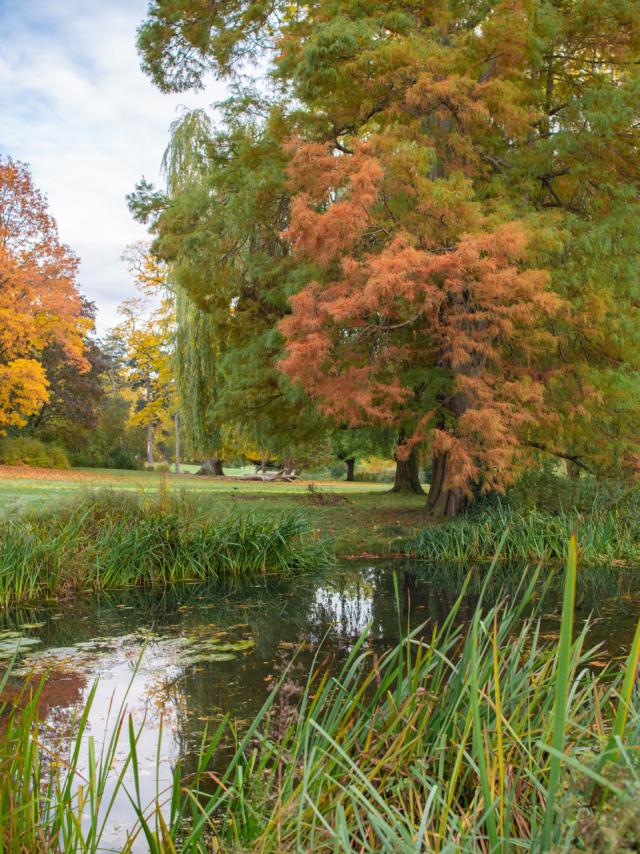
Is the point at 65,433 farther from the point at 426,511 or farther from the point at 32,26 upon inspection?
the point at 32,26

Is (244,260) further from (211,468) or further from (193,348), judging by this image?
(211,468)

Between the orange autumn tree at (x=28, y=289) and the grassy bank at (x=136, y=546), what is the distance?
1435 centimetres

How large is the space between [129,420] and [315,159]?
2587 cm

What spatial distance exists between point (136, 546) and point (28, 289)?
16296 millimetres

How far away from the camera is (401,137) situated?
33.0 ft

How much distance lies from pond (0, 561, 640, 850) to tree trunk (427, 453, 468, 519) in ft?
7.91

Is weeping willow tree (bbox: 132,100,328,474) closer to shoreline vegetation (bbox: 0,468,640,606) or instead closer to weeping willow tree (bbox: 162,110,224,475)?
shoreline vegetation (bbox: 0,468,640,606)

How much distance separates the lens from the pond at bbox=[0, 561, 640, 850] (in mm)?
4441

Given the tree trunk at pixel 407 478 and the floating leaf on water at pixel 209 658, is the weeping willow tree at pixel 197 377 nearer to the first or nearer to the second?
the tree trunk at pixel 407 478

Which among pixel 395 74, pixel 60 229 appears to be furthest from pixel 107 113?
pixel 60 229

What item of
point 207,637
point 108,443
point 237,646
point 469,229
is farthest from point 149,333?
point 237,646

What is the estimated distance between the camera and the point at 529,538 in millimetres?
10500

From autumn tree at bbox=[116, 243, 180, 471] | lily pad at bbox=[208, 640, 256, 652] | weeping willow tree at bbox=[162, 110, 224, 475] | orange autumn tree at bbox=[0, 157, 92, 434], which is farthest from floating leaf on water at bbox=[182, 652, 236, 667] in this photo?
autumn tree at bbox=[116, 243, 180, 471]

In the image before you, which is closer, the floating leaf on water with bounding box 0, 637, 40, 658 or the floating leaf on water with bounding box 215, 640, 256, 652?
the floating leaf on water with bounding box 0, 637, 40, 658
